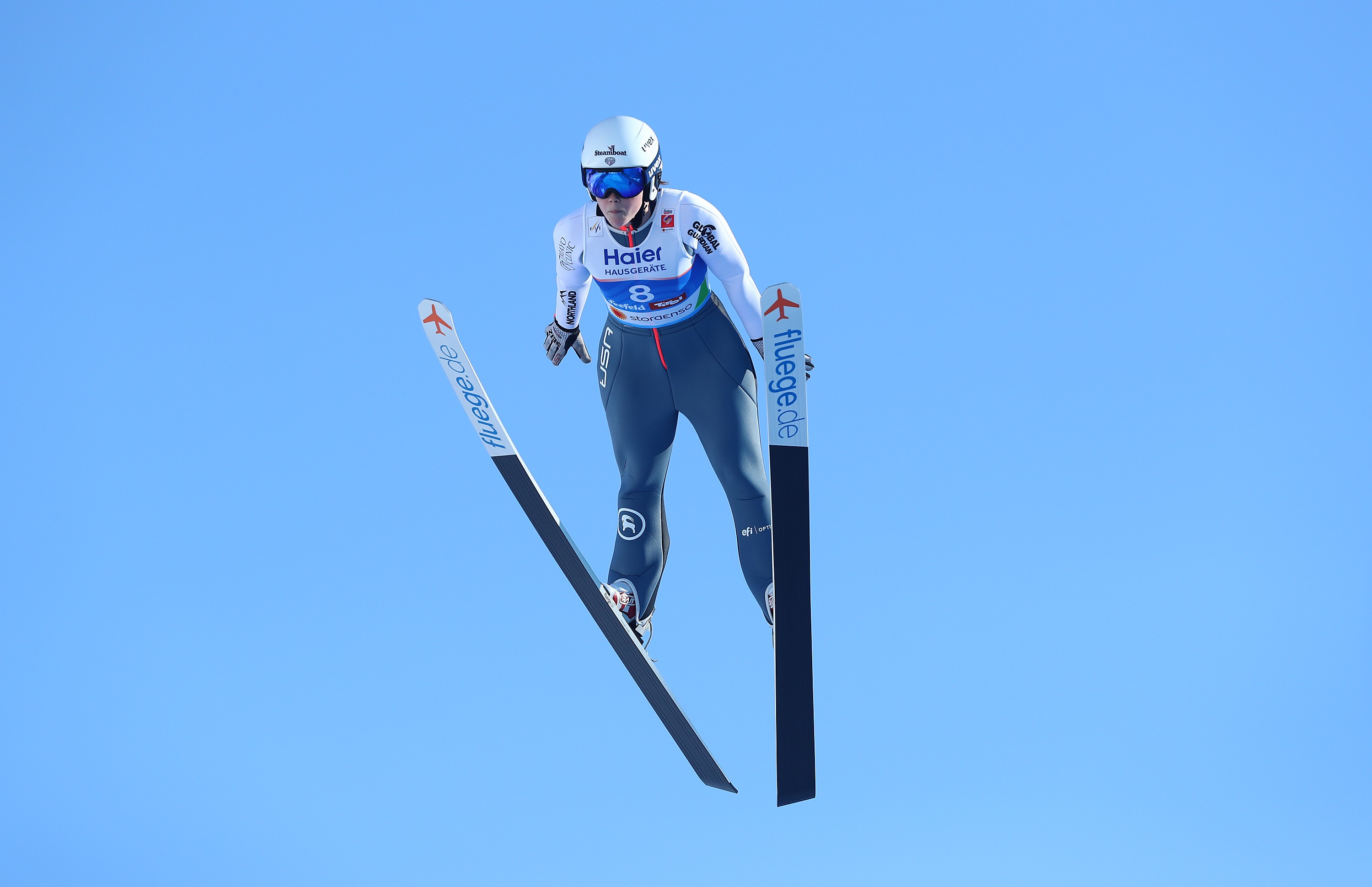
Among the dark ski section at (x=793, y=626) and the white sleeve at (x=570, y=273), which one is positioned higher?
the white sleeve at (x=570, y=273)

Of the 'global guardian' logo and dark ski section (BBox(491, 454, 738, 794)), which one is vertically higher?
the 'global guardian' logo

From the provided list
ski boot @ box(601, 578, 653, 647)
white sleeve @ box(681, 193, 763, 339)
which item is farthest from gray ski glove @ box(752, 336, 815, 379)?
ski boot @ box(601, 578, 653, 647)

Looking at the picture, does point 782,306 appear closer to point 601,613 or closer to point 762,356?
point 762,356

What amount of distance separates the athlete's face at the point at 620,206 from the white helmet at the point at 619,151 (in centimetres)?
2

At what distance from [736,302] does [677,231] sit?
0.34 meters

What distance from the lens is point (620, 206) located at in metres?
4.37

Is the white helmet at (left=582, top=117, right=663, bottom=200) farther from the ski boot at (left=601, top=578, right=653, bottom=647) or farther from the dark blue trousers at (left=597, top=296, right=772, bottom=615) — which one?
the ski boot at (left=601, top=578, right=653, bottom=647)

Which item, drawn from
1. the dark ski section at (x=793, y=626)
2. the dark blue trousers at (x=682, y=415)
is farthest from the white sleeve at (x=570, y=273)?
the dark ski section at (x=793, y=626)

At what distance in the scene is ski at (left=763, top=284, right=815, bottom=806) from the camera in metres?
4.08

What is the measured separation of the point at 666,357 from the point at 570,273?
46 cm

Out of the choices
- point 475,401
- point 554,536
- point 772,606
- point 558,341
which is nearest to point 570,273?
point 558,341

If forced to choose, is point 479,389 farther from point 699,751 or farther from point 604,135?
point 699,751

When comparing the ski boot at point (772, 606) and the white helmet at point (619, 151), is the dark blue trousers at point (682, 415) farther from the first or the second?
the white helmet at point (619, 151)

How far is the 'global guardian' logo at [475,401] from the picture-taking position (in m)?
4.36
